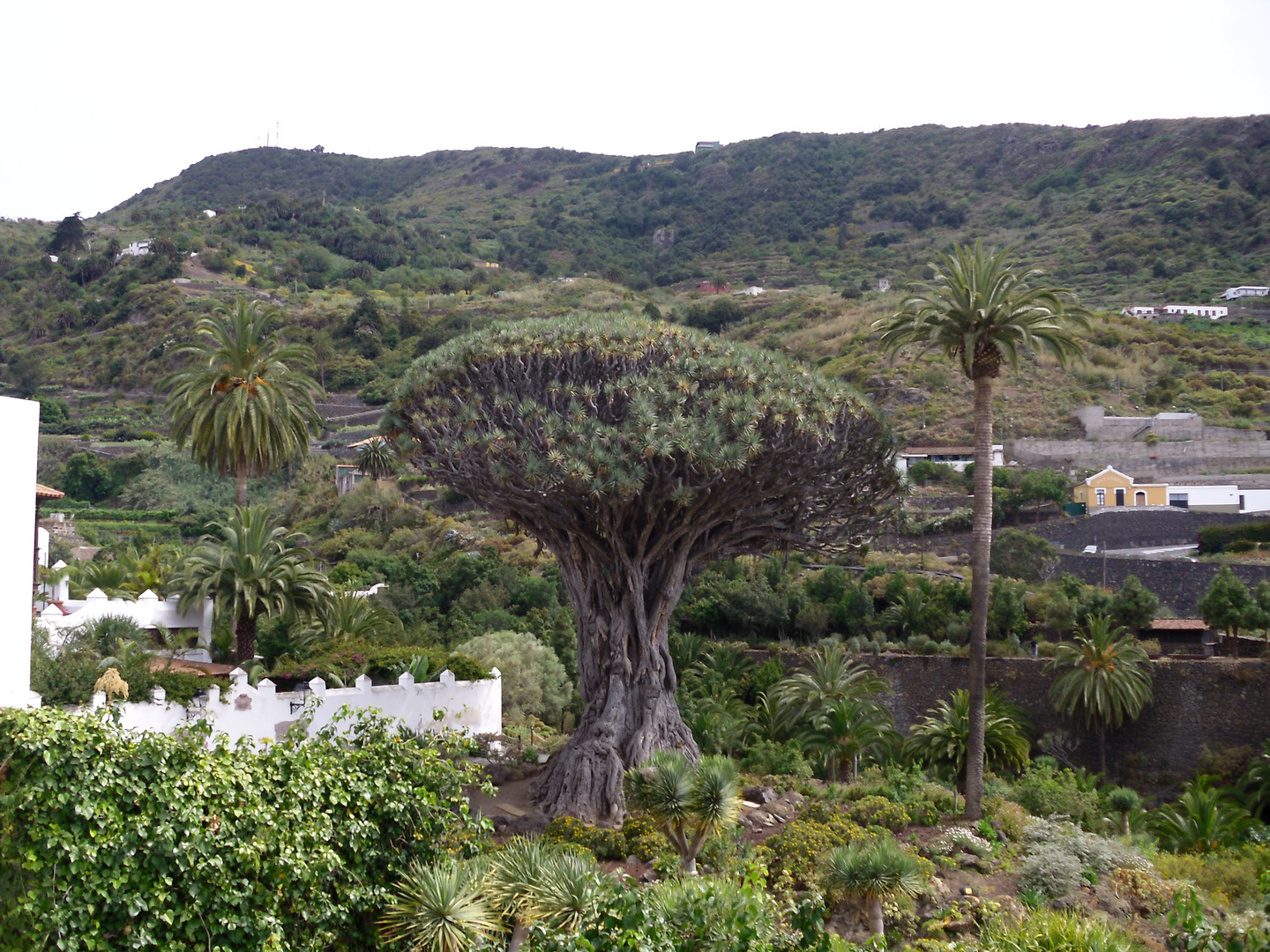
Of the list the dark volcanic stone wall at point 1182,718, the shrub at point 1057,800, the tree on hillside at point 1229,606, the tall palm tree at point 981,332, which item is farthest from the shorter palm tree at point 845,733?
the tree on hillside at point 1229,606

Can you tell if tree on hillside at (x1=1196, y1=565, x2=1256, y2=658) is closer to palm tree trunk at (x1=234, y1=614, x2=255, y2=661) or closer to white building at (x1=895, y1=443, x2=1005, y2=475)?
white building at (x1=895, y1=443, x2=1005, y2=475)

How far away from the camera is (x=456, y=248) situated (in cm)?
10469

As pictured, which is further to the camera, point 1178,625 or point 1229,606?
point 1178,625

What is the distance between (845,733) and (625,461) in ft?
31.7

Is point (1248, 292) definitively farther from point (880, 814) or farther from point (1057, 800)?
point (880, 814)

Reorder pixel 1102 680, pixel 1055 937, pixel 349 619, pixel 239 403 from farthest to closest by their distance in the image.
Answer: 1. pixel 349 619
2. pixel 1102 680
3. pixel 239 403
4. pixel 1055 937

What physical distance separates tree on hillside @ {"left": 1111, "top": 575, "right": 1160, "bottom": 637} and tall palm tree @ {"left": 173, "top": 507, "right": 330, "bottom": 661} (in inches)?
915

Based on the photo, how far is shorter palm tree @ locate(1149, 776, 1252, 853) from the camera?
60.8ft

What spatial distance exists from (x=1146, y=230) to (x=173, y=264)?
75300 millimetres

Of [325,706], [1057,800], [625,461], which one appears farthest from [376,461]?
[1057,800]

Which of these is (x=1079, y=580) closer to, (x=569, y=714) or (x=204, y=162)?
(x=569, y=714)

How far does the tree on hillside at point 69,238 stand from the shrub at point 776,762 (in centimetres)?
8858

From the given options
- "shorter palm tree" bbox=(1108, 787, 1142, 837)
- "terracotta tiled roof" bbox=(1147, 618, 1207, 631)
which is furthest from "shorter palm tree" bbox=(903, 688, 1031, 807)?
"terracotta tiled roof" bbox=(1147, 618, 1207, 631)

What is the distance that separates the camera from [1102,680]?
27.0 meters
